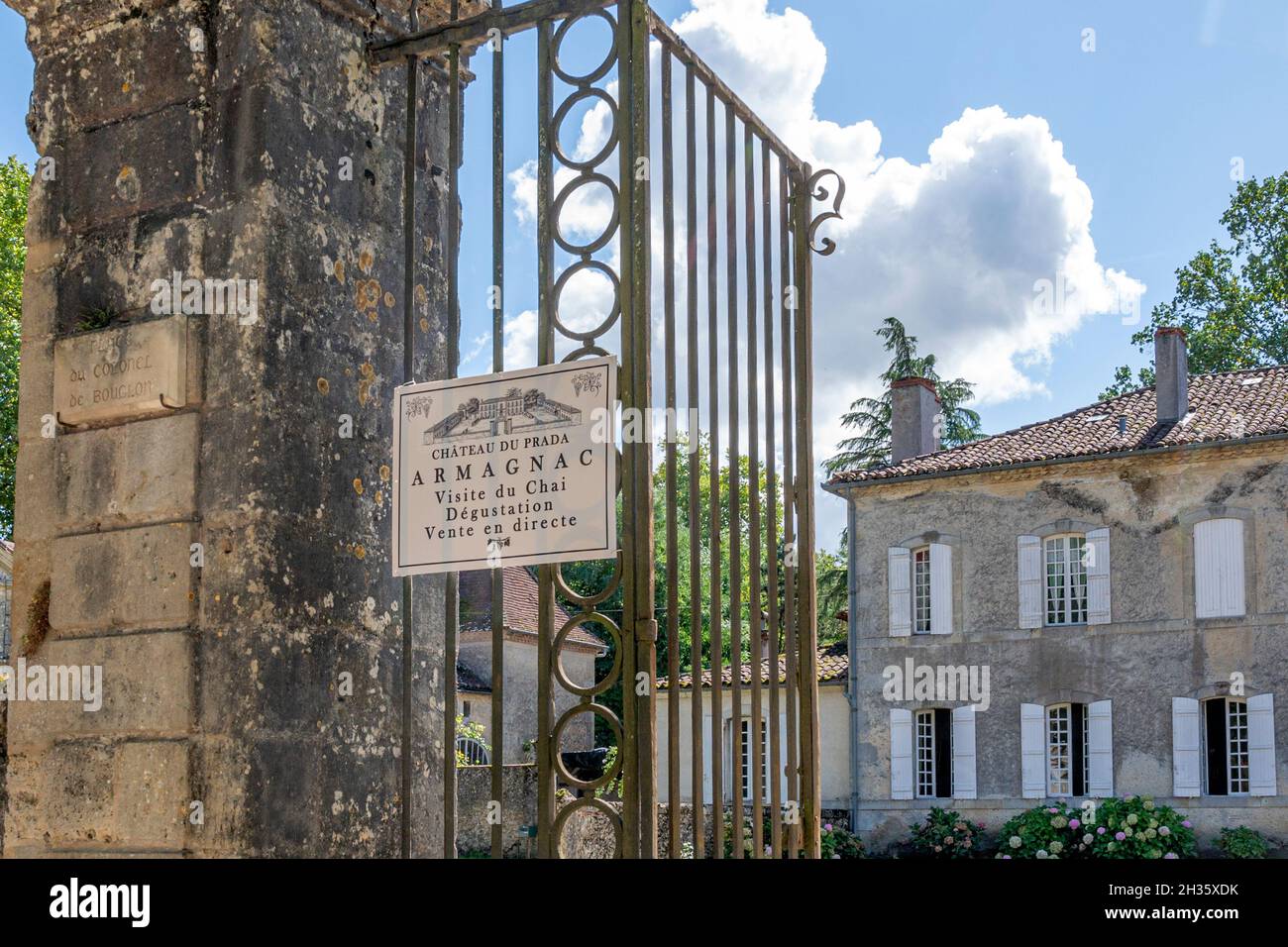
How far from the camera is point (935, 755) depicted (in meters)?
→ 22.3

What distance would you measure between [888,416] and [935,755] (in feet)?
46.1

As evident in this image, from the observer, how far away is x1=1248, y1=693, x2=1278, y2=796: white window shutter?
782 inches

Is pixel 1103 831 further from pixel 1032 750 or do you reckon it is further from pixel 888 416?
pixel 888 416

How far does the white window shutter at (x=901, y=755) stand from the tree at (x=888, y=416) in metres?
12.5

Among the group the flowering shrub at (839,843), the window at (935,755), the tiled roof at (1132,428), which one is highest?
the tiled roof at (1132,428)

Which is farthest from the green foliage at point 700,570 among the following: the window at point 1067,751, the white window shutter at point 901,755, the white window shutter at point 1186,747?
the white window shutter at point 1186,747

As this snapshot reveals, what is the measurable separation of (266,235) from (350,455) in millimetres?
505

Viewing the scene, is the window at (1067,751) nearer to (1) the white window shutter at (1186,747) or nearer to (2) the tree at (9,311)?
(1) the white window shutter at (1186,747)

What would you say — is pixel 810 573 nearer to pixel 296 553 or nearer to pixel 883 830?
pixel 296 553

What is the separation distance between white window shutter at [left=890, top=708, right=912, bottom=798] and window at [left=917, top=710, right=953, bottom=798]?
196 mm

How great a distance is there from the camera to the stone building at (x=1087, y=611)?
20.4 m

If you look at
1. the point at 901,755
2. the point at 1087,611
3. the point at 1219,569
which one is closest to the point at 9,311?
the point at 901,755
